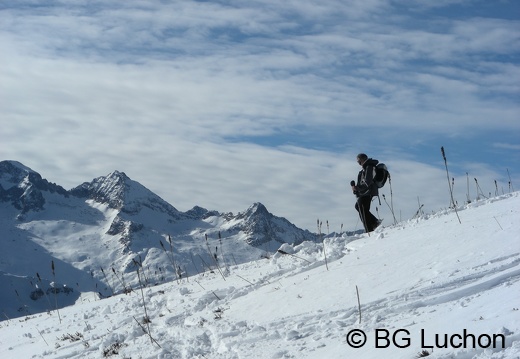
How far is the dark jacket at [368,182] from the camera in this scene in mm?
15234

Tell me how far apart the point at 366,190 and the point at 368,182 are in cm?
19

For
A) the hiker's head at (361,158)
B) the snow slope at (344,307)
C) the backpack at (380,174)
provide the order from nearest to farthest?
1. the snow slope at (344,307)
2. the backpack at (380,174)
3. the hiker's head at (361,158)

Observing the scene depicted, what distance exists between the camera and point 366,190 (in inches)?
603

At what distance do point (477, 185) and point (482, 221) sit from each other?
5604mm

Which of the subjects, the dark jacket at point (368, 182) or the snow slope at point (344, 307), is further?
the dark jacket at point (368, 182)

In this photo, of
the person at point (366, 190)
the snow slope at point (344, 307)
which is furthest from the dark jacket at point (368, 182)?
the snow slope at point (344, 307)

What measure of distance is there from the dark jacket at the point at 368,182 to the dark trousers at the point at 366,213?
0.17 meters

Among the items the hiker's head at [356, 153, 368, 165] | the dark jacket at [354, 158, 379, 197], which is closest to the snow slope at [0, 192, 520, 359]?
the dark jacket at [354, 158, 379, 197]

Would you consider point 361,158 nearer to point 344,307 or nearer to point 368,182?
point 368,182

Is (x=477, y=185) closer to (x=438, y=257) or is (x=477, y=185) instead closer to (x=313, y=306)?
(x=438, y=257)

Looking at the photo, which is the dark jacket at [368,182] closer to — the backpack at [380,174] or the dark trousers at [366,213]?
the backpack at [380,174]

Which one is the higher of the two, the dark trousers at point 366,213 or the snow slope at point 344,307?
the dark trousers at point 366,213

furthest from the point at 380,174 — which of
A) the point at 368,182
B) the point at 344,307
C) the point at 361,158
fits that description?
the point at 344,307

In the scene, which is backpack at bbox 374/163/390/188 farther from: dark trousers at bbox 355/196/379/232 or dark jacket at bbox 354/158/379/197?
dark trousers at bbox 355/196/379/232
